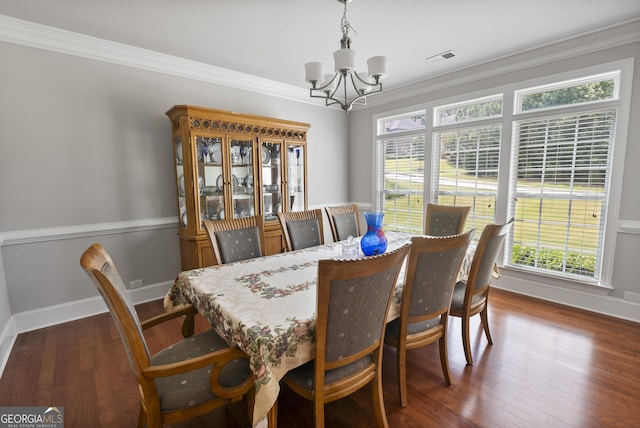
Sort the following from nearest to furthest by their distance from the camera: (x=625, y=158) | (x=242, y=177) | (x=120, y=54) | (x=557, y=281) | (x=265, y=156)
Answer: (x=625, y=158)
(x=120, y=54)
(x=557, y=281)
(x=242, y=177)
(x=265, y=156)

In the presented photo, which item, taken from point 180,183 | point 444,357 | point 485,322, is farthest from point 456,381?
point 180,183

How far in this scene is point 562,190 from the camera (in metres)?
3.10

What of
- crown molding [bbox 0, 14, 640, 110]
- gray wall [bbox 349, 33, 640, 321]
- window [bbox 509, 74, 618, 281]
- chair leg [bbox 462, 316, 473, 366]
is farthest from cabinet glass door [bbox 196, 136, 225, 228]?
window [bbox 509, 74, 618, 281]

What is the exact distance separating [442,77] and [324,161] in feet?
6.65

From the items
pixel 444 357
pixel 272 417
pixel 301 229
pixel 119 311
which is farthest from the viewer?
pixel 301 229

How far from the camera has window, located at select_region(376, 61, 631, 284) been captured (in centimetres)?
285

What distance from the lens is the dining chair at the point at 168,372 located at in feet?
3.59

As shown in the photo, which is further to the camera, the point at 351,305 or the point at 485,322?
the point at 485,322

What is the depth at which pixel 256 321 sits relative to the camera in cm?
128

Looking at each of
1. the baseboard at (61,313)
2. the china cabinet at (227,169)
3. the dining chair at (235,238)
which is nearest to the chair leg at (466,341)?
the dining chair at (235,238)

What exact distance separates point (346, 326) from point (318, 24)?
2.44m

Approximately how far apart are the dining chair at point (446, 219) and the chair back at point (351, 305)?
1.87 meters

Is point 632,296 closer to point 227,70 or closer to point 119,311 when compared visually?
point 119,311

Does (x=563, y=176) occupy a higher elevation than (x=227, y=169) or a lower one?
lower
